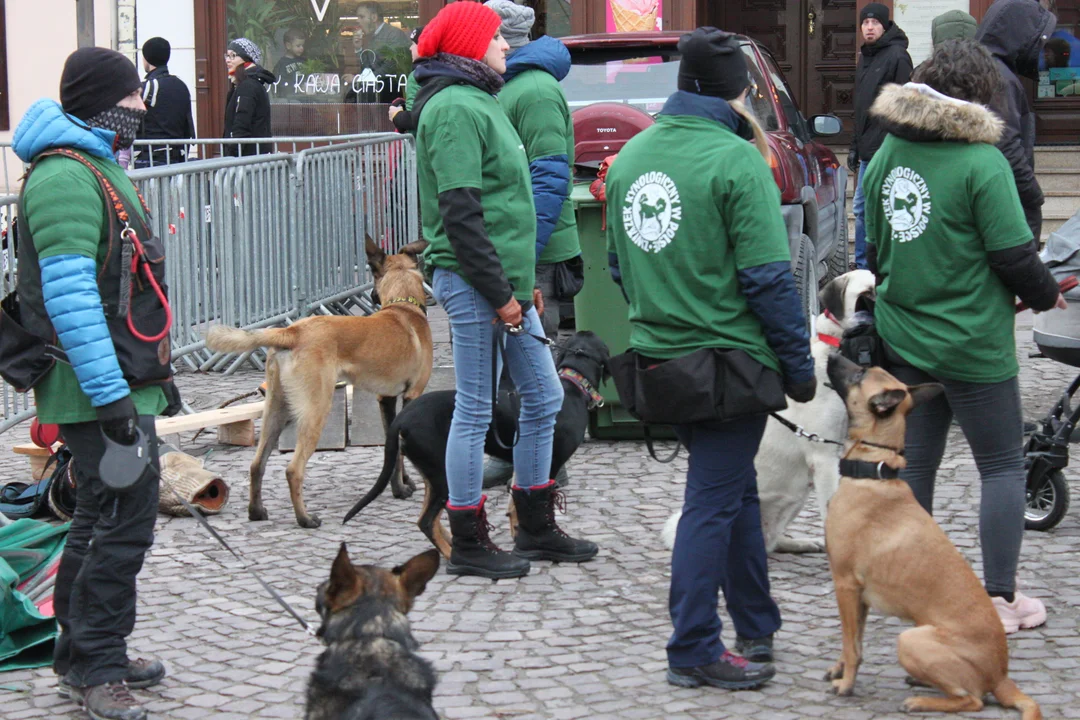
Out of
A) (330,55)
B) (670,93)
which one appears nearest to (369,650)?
(670,93)

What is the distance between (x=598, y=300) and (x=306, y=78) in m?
8.12

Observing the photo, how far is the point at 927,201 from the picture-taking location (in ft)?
14.0

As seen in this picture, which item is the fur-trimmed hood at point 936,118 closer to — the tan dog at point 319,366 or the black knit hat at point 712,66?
the black knit hat at point 712,66

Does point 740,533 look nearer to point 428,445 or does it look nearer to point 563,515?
point 428,445

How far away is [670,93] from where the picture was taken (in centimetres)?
865

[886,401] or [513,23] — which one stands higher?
[513,23]

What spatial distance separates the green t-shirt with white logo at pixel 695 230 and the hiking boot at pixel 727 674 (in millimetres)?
911

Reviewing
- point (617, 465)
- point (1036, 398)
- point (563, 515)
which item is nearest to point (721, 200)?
point (563, 515)

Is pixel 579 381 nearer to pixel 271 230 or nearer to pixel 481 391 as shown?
pixel 481 391

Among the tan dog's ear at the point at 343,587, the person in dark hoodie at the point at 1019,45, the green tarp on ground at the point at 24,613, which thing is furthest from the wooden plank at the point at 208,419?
the person in dark hoodie at the point at 1019,45

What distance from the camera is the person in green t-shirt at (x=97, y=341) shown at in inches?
150

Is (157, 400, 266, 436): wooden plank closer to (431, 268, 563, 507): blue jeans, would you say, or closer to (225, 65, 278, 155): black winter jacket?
(431, 268, 563, 507): blue jeans

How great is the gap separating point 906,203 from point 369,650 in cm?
224

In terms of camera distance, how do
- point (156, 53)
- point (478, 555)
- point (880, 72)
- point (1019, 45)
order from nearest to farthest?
point (478, 555)
point (1019, 45)
point (880, 72)
point (156, 53)
